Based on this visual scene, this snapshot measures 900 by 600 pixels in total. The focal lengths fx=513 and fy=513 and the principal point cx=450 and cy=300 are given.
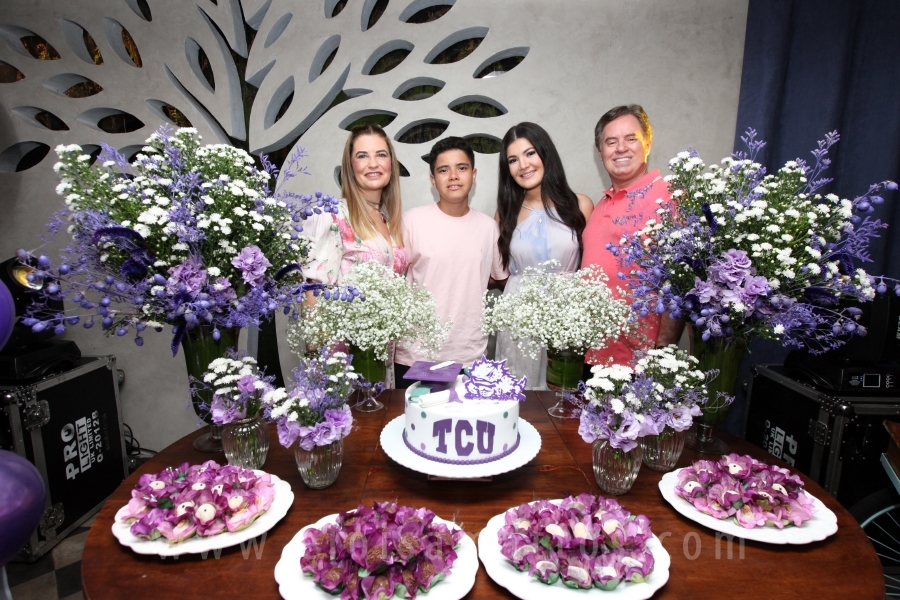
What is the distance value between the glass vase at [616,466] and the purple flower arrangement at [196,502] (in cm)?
85

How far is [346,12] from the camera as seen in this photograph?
10.2ft

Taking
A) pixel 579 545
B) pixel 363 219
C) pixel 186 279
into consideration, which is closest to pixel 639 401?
pixel 579 545

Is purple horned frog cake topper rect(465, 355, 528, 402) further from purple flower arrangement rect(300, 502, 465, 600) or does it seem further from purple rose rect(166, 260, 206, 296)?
purple rose rect(166, 260, 206, 296)

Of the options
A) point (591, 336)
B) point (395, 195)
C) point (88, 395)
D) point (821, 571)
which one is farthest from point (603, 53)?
point (88, 395)

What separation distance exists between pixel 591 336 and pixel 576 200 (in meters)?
1.20

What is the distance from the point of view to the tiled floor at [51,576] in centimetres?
234

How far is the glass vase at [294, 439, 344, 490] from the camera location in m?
1.35

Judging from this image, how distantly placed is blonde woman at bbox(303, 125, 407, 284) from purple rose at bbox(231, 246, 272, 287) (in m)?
0.96

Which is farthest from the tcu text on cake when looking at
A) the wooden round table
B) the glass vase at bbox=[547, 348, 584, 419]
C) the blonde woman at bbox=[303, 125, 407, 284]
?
the blonde woman at bbox=[303, 125, 407, 284]

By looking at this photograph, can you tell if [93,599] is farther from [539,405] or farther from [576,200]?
[576,200]

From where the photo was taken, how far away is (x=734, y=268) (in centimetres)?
146

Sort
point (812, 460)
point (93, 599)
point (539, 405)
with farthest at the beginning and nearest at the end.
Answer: point (812, 460) < point (539, 405) < point (93, 599)

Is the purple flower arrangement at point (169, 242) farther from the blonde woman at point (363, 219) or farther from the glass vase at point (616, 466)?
the glass vase at point (616, 466)

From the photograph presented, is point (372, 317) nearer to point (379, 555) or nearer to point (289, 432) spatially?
point (289, 432)
